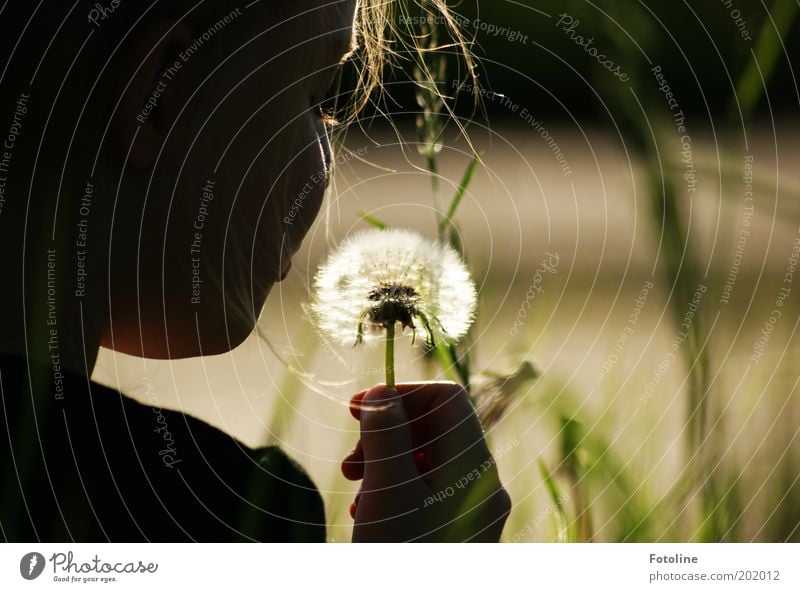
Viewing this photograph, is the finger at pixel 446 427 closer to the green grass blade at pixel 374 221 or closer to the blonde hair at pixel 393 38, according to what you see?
the green grass blade at pixel 374 221

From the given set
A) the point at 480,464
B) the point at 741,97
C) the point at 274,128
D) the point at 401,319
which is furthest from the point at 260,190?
the point at 741,97

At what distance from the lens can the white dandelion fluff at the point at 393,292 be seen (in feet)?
2.33

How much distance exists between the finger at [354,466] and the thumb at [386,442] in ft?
0.06

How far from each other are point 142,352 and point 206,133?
0.18 m

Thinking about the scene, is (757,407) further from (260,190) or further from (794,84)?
(260,190)

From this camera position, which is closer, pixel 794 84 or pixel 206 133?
pixel 206 133

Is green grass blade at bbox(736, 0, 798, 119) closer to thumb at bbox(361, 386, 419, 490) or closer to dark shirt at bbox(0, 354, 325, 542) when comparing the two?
thumb at bbox(361, 386, 419, 490)

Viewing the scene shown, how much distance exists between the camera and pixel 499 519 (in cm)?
70

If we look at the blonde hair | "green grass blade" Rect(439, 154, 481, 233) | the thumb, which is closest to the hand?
the thumb

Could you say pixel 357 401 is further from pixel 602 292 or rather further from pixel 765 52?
pixel 765 52

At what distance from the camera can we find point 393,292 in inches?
27.9

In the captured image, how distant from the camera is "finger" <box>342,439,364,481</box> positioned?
714 millimetres

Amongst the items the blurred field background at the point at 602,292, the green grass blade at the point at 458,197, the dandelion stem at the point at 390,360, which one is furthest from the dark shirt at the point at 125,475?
the green grass blade at the point at 458,197

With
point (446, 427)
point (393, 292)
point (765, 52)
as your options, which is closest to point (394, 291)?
point (393, 292)
